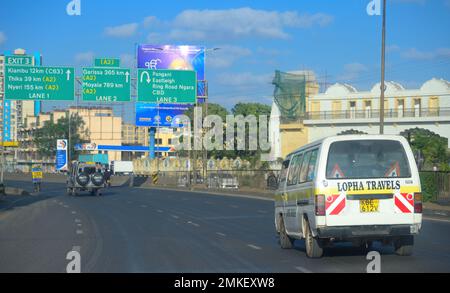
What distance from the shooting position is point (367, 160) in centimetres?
1386

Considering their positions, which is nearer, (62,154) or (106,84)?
(106,84)

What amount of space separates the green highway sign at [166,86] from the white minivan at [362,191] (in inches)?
1450

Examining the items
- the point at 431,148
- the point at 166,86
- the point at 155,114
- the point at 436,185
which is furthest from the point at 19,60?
the point at 155,114

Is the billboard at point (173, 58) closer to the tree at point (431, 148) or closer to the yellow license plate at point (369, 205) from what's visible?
the tree at point (431, 148)

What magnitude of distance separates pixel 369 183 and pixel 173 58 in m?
61.8

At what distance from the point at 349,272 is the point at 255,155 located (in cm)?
6584

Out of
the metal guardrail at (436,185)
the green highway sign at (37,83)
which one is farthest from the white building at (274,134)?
the metal guardrail at (436,185)

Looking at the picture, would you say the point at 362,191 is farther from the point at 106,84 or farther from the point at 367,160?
the point at 106,84

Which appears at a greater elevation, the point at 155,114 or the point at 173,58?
the point at 173,58

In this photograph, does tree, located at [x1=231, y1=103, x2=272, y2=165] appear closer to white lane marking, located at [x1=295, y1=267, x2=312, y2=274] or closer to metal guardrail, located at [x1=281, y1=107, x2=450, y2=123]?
metal guardrail, located at [x1=281, y1=107, x2=450, y2=123]

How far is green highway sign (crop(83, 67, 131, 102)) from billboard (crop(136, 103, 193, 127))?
88.3ft
